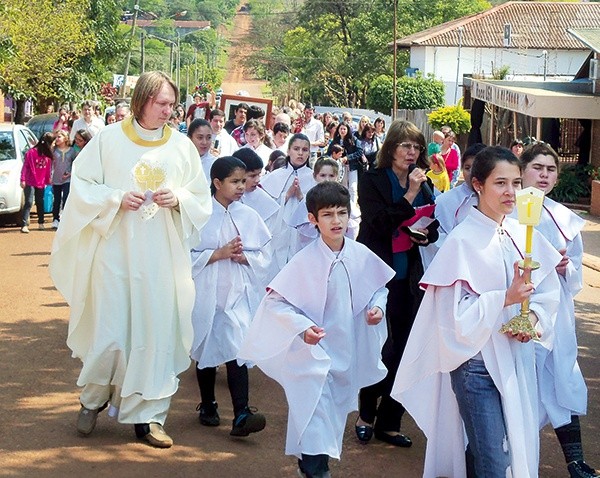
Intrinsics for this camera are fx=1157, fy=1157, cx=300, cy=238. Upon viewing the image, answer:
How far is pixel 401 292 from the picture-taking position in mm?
6949

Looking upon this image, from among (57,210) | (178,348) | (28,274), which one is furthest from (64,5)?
(178,348)

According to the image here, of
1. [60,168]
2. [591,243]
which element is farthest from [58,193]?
[591,243]

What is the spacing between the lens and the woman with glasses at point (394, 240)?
22.6ft

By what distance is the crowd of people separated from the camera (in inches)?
199

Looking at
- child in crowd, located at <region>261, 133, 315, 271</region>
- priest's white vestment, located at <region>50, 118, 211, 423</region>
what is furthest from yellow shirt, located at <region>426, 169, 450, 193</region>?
priest's white vestment, located at <region>50, 118, 211, 423</region>

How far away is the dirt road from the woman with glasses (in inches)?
6.9

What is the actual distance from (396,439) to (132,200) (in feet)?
6.99

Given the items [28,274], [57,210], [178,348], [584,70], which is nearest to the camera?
[178,348]

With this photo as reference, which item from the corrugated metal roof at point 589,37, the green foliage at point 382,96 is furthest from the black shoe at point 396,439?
the green foliage at point 382,96

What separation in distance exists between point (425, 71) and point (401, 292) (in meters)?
58.9

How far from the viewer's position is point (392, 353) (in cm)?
705

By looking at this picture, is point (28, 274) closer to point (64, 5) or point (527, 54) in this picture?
point (64, 5)

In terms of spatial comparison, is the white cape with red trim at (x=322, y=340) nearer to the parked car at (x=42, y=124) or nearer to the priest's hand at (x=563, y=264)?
the priest's hand at (x=563, y=264)

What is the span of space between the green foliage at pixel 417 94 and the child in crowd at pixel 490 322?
167 ft
